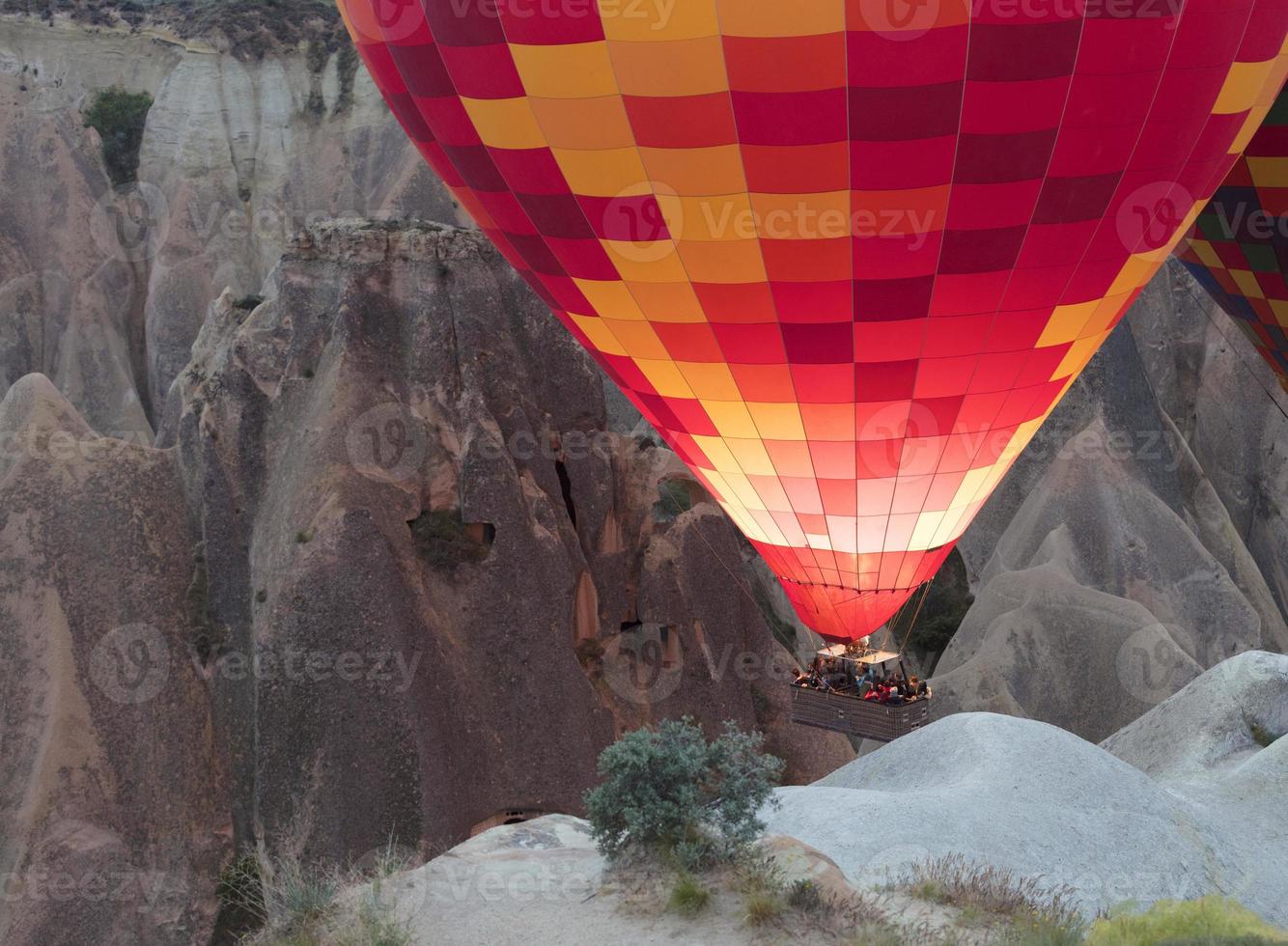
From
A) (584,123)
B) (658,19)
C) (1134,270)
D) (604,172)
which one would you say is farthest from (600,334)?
(1134,270)

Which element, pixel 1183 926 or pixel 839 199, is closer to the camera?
pixel 1183 926

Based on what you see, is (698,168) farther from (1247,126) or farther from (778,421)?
(1247,126)

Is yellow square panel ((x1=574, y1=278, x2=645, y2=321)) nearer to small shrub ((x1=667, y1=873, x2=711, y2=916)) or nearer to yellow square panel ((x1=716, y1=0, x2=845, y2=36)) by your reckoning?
yellow square panel ((x1=716, y1=0, x2=845, y2=36))

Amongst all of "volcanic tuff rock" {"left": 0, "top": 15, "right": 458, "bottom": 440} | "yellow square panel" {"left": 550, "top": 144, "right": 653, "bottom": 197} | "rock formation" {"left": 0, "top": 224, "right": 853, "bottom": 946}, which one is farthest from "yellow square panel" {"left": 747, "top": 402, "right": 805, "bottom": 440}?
"volcanic tuff rock" {"left": 0, "top": 15, "right": 458, "bottom": 440}

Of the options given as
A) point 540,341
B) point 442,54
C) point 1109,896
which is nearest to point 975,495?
point 1109,896

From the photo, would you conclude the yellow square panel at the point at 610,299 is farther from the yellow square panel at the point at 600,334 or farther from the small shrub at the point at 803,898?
the small shrub at the point at 803,898
